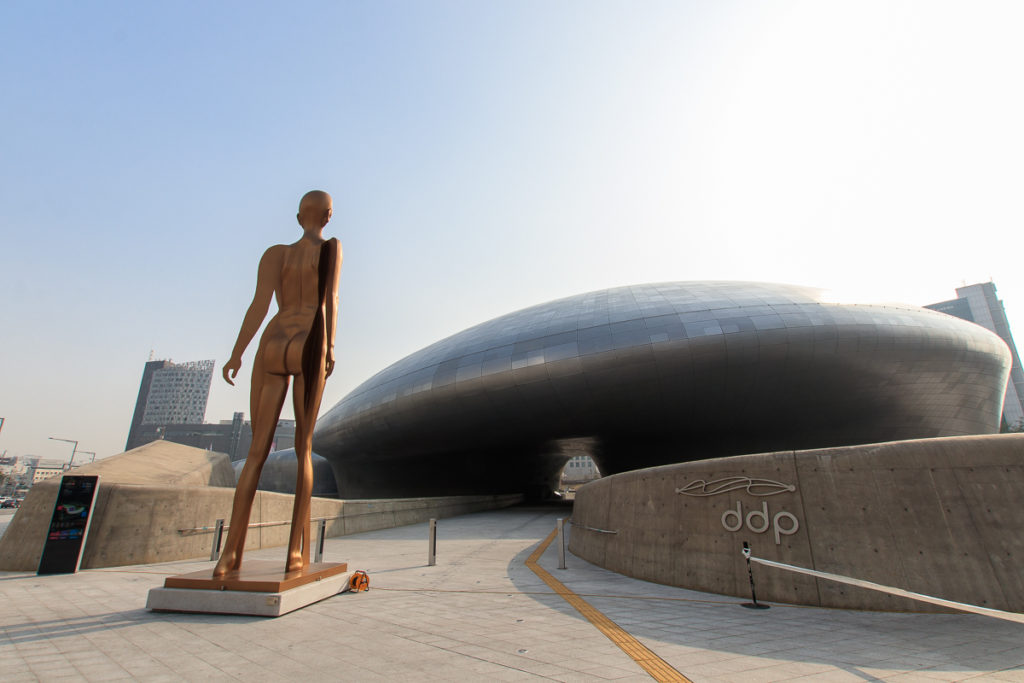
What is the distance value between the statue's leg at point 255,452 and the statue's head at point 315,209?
2446mm

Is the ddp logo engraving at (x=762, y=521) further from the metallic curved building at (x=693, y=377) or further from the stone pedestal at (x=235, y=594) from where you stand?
the metallic curved building at (x=693, y=377)

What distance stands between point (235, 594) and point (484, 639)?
10.6 feet

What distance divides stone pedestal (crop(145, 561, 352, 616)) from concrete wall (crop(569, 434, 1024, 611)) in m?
5.65

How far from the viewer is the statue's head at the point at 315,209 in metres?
8.02

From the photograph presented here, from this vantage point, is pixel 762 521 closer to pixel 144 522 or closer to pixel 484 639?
pixel 484 639

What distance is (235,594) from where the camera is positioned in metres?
5.84

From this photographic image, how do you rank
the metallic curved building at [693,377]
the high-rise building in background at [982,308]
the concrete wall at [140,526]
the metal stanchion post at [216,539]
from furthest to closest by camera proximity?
the high-rise building in background at [982,308] < the metallic curved building at [693,377] < the metal stanchion post at [216,539] < the concrete wall at [140,526]

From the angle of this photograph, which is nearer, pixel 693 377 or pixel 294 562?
pixel 294 562

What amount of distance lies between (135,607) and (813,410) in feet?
93.8

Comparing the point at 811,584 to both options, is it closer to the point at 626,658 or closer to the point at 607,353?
the point at 626,658

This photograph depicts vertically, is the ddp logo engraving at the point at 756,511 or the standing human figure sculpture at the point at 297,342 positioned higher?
the standing human figure sculpture at the point at 297,342

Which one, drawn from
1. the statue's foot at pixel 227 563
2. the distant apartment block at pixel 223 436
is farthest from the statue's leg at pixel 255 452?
the distant apartment block at pixel 223 436

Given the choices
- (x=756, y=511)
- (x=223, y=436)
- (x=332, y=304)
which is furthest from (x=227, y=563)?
(x=223, y=436)

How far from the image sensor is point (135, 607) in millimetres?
6207
